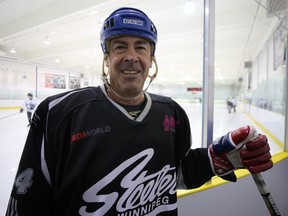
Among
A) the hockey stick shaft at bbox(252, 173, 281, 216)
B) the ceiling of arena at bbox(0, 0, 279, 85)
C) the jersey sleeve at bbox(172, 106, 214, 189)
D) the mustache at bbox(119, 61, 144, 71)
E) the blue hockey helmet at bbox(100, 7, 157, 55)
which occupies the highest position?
the ceiling of arena at bbox(0, 0, 279, 85)

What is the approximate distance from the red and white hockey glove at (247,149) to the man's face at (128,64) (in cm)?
36

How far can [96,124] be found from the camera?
1.97ft

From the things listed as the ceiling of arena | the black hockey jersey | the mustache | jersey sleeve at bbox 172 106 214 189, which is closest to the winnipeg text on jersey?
the black hockey jersey

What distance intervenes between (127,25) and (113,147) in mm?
383

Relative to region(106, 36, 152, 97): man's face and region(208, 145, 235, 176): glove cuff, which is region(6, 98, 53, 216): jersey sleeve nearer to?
region(106, 36, 152, 97): man's face

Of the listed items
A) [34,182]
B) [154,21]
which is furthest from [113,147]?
[154,21]

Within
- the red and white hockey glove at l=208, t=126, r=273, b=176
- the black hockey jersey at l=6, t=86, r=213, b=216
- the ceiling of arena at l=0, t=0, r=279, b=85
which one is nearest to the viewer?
the black hockey jersey at l=6, t=86, r=213, b=216

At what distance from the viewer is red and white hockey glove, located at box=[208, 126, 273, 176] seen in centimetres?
66

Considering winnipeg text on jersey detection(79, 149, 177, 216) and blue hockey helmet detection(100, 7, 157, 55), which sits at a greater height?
blue hockey helmet detection(100, 7, 157, 55)

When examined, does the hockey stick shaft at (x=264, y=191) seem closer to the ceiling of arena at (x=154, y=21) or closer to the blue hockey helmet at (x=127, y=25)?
the blue hockey helmet at (x=127, y=25)

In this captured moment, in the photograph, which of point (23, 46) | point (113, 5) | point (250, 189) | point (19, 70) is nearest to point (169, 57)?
point (113, 5)

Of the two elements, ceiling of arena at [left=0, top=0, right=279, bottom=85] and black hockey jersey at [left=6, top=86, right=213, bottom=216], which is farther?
ceiling of arena at [left=0, top=0, right=279, bottom=85]

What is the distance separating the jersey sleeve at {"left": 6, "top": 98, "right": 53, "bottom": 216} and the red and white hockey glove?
0.60 m

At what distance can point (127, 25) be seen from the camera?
0.62 metres
